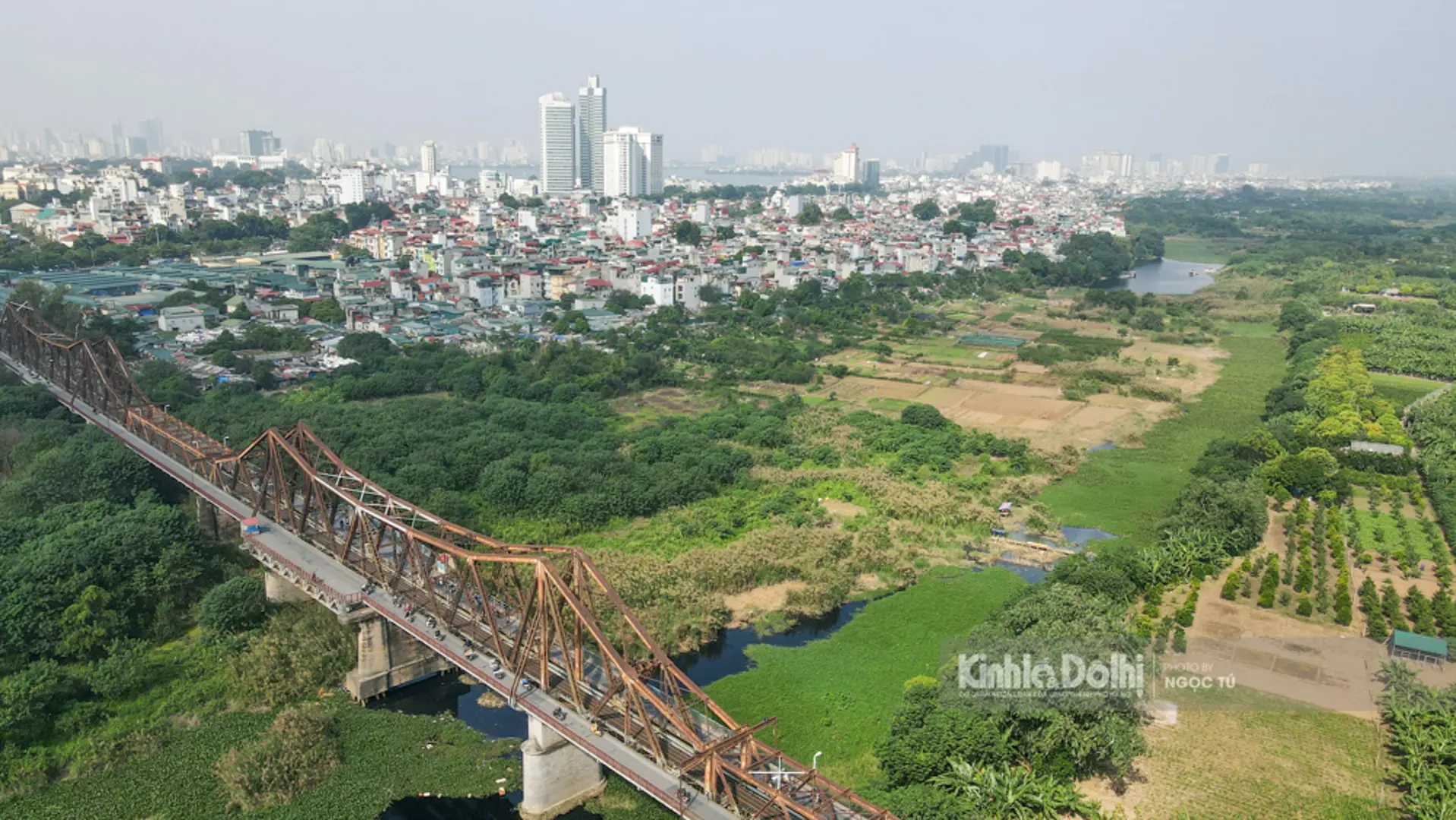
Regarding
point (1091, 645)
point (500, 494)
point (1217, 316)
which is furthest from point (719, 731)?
point (1217, 316)

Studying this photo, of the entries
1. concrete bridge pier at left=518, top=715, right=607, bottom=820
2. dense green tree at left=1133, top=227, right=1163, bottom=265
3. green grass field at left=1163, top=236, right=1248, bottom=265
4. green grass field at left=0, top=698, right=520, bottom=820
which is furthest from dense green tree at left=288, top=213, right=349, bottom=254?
green grass field at left=1163, top=236, right=1248, bottom=265

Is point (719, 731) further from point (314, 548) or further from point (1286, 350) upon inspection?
point (1286, 350)

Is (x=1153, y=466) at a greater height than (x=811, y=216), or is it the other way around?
(x=811, y=216)

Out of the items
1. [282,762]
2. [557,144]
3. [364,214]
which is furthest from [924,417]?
[557,144]

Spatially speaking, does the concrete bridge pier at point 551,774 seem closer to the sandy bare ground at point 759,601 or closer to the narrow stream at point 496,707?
the narrow stream at point 496,707

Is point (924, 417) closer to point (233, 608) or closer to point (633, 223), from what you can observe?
point (233, 608)

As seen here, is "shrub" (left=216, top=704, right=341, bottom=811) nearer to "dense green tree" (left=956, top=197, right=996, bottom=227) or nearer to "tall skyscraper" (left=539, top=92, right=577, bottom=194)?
"dense green tree" (left=956, top=197, right=996, bottom=227)
